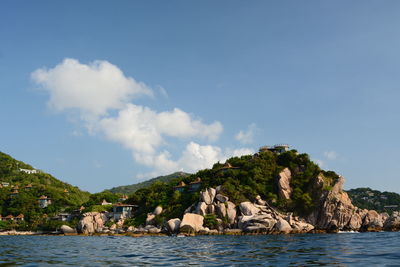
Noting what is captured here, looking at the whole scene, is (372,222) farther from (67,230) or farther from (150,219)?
(67,230)

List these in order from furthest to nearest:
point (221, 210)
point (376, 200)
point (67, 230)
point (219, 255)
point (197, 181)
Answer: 1. point (376, 200)
2. point (197, 181)
3. point (67, 230)
4. point (221, 210)
5. point (219, 255)

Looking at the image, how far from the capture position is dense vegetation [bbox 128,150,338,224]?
81.0m

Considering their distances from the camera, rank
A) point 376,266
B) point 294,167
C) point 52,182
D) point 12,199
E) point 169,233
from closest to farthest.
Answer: point 376,266
point 169,233
point 294,167
point 12,199
point 52,182

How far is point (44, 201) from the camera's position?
125m

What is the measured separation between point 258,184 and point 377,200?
128 metres

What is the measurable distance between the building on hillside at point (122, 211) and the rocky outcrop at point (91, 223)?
3.68 m

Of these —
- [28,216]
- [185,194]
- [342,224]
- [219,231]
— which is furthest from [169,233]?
[28,216]

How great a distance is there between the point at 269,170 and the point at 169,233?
33667mm

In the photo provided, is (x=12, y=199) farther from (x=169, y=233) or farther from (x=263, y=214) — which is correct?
(x=263, y=214)

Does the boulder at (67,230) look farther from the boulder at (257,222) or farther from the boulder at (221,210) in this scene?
the boulder at (257,222)

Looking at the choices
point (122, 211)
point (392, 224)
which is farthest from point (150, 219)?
point (392, 224)

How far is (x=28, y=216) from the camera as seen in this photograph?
116938 millimetres

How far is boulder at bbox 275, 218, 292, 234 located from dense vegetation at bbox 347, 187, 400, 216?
12018 centimetres

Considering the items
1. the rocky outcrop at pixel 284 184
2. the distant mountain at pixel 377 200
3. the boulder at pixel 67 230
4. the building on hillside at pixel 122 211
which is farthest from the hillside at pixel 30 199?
the distant mountain at pixel 377 200
